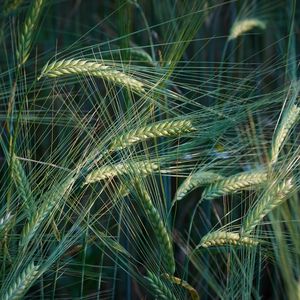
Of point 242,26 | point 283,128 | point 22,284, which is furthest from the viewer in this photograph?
point 242,26

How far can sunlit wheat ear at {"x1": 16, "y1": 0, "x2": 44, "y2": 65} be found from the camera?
4.23 feet

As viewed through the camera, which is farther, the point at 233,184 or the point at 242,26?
the point at 242,26

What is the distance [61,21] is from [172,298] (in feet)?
5.02

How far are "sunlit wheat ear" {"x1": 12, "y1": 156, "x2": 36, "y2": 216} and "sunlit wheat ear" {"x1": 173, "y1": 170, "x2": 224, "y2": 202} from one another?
0.88ft

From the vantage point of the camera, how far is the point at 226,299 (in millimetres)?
1141

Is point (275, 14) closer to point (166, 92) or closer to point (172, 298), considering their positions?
point (166, 92)

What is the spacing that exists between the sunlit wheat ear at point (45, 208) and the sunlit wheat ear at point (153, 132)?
4.4 inches

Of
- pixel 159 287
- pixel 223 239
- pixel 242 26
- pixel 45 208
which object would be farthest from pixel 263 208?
pixel 242 26

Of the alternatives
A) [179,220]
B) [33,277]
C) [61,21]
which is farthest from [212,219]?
[61,21]

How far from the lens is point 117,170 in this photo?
4.02 ft

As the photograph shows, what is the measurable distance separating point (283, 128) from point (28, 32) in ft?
1.66

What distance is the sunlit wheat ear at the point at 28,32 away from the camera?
4.23 ft

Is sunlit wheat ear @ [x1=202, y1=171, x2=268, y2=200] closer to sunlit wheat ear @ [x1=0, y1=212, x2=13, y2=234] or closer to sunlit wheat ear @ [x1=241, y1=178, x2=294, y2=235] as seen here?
sunlit wheat ear @ [x1=241, y1=178, x2=294, y2=235]

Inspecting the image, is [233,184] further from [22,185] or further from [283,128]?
[22,185]
